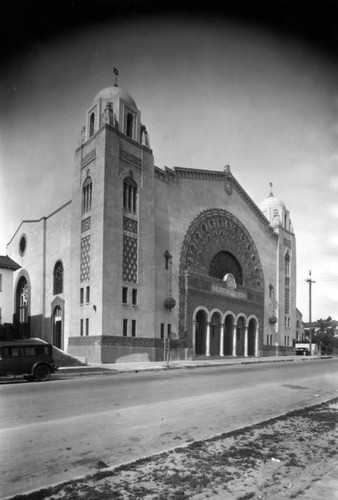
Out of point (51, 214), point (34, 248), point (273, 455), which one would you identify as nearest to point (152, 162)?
Result: point (51, 214)

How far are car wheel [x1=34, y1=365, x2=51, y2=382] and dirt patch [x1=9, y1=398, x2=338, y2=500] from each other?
12.4m

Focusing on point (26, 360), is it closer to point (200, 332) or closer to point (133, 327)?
point (133, 327)

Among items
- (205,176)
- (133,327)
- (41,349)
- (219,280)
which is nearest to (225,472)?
(41,349)

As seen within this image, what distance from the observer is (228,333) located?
44281 mm

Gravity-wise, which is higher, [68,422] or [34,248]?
[34,248]

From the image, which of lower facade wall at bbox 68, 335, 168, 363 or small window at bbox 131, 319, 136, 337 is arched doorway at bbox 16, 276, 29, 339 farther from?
small window at bbox 131, 319, 136, 337

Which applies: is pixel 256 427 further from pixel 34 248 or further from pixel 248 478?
pixel 34 248

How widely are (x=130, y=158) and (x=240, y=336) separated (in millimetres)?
22309

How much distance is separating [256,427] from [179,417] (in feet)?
6.36

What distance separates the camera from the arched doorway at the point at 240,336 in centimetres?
4522

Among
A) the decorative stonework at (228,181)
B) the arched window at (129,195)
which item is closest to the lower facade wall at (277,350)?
the decorative stonework at (228,181)

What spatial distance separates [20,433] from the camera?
8.21m

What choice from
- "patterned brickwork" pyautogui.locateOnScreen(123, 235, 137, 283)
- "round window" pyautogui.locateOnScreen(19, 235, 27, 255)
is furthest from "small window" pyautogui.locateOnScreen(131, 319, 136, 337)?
"round window" pyautogui.locateOnScreen(19, 235, 27, 255)

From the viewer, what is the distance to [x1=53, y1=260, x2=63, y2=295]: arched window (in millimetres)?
37406
